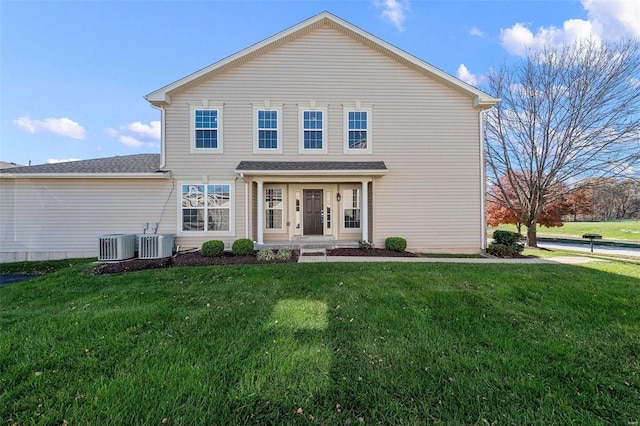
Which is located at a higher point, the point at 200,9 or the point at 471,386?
the point at 200,9

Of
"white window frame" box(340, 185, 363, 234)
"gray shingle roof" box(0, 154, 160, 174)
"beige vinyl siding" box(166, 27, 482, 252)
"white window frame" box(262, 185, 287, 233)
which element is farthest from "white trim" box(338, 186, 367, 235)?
"gray shingle roof" box(0, 154, 160, 174)

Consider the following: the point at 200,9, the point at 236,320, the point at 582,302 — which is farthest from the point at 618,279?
the point at 200,9

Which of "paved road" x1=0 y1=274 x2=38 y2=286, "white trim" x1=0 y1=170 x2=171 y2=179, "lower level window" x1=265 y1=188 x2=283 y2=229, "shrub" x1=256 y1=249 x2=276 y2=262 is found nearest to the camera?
"paved road" x1=0 y1=274 x2=38 y2=286

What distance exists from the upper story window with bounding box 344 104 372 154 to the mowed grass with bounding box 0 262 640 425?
20.9ft

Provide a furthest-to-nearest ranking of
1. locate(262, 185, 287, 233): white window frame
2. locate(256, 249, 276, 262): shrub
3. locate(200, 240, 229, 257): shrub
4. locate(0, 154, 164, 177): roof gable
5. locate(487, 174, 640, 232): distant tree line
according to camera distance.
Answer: locate(487, 174, 640, 232): distant tree line → locate(262, 185, 287, 233): white window frame → locate(0, 154, 164, 177): roof gable → locate(200, 240, 229, 257): shrub → locate(256, 249, 276, 262): shrub

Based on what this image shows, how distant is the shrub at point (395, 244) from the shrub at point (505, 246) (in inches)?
132

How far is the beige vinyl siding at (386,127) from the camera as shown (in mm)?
10125

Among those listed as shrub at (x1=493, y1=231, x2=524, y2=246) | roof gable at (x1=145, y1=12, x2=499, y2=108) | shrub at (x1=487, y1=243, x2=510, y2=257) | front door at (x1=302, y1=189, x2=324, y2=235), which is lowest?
shrub at (x1=487, y1=243, x2=510, y2=257)

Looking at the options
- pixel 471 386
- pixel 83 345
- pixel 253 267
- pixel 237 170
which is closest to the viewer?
pixel 471 386

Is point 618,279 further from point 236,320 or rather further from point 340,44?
point 340,44

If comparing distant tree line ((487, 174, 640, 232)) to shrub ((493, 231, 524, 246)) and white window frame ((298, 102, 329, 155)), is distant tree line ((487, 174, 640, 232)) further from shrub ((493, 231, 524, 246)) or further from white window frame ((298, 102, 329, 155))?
white window frame ((298, 102, 329, 155))

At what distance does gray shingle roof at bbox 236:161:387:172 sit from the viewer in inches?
379

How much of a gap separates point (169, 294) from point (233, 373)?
305cm

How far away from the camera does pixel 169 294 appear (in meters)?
4.90
